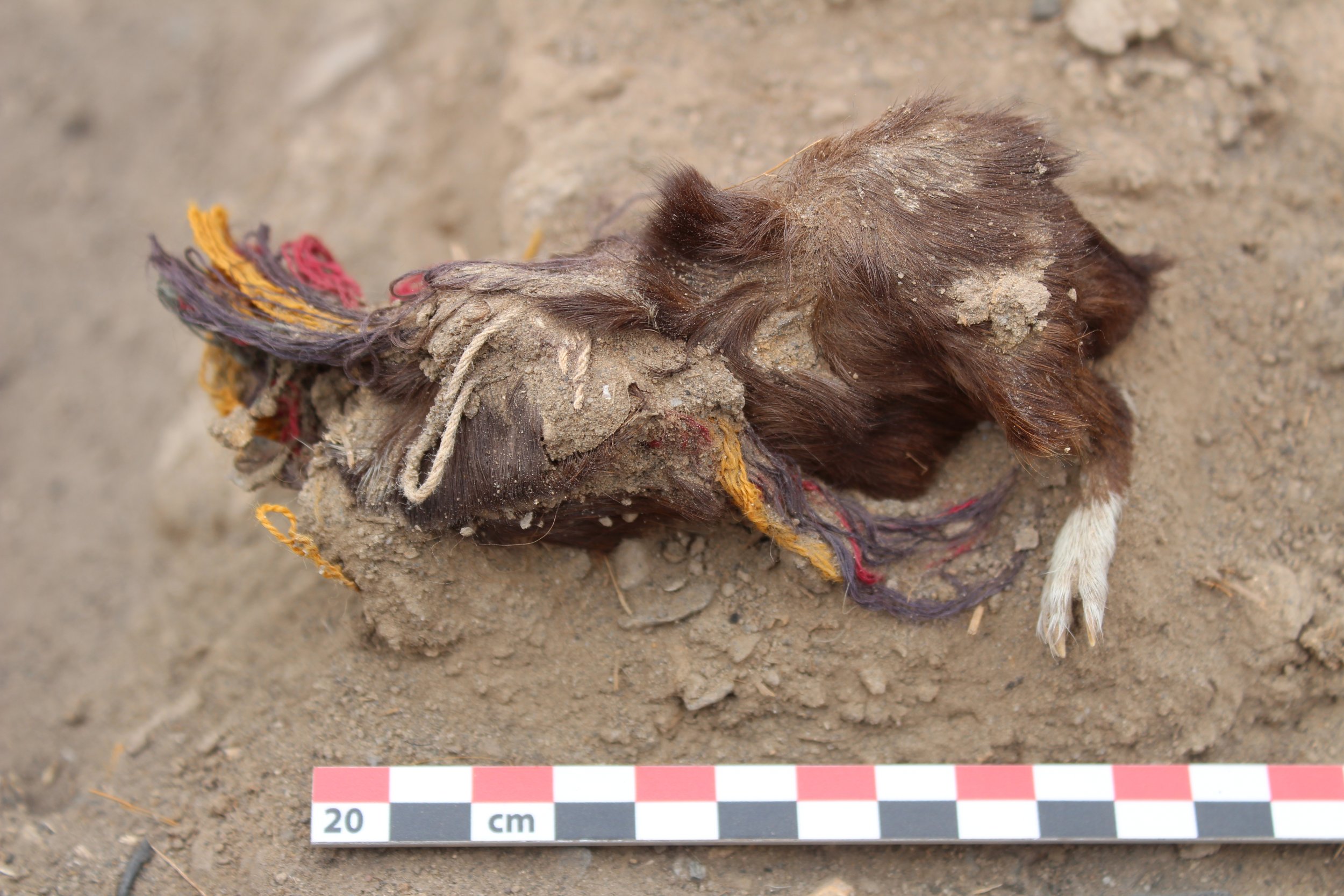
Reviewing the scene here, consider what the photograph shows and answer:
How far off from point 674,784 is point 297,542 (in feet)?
4.21

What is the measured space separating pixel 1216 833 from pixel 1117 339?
146cm

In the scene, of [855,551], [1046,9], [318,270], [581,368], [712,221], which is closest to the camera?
[581,368]

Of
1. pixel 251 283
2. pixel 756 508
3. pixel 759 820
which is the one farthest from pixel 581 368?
pixel 759 820

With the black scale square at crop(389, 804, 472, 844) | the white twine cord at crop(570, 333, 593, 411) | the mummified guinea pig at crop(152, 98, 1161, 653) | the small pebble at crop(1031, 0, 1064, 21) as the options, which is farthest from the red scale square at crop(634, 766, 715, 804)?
the small pebble at crop(1031, 0, 1064, 21)

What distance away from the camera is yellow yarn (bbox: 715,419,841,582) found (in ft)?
8.09

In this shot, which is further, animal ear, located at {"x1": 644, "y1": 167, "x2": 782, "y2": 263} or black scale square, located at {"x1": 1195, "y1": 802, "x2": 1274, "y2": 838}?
black scale square, located at {"x1": 1195, "y1": 802, "x2": 1274, "y2": 838}

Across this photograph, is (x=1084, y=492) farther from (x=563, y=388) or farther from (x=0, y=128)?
(x=0, y=128)

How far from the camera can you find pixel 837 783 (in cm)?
269

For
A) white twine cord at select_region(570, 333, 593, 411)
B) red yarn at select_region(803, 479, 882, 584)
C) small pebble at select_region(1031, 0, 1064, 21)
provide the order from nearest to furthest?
1. white twine cord at select_region(570, 333, 593, 411)
2. red yarn at select_region(803, 479, 882, 584)
3. small pebble at select_region(1031, 0, 1064, 21)

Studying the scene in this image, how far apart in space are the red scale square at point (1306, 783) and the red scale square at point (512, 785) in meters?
2.12

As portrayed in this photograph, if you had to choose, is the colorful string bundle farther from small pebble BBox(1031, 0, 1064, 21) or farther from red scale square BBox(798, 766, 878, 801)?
small pebble BBox(1031, 0, 1064, 21)

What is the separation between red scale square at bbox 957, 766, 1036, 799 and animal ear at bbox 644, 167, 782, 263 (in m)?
1.63

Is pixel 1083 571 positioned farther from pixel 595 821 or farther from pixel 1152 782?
pixel 595 821

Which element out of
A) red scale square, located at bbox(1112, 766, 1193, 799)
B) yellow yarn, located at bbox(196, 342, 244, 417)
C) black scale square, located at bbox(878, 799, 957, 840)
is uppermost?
yellow yarn, located at bbox(196, 342, 244, 417)
